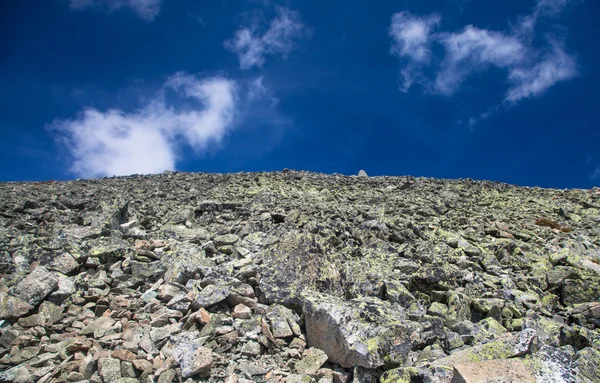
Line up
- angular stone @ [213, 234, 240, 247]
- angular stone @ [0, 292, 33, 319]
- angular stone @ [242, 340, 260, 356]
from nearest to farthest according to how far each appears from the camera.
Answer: angular stone @ [242, 340, 260, 356], angular stone @ [0, 292, 33, 319], angular stone @ [213, 234, 240, 247]

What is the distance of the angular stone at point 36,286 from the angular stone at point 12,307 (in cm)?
16

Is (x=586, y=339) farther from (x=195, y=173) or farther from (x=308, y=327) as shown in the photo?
(x=195, y=173)

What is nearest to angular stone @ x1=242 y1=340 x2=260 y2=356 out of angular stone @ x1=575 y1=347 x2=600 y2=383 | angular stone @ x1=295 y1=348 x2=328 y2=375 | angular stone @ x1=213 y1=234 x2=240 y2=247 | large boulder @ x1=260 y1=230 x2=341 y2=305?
angular stone @ x1=295 y1=348 x2=328 y2=375

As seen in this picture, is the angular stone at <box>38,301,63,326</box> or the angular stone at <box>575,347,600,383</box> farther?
the angular stone at <box>38,301,63,326</box>

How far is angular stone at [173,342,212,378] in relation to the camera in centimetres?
571

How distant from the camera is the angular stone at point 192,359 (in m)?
5.71

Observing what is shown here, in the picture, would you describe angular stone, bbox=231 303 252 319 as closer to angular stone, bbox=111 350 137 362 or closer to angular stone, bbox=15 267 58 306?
angular stone, bbox=111 350 137 362

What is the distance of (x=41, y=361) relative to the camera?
20.1 feet

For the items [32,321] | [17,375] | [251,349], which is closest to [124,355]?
[17,375]

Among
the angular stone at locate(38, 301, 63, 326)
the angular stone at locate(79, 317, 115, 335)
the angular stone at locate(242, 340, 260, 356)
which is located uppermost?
the angular stone at locate(38, 301, 63, 326)

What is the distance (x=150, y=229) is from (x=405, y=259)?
28.8 feet

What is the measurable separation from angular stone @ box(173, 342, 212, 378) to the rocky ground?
0.08 ft

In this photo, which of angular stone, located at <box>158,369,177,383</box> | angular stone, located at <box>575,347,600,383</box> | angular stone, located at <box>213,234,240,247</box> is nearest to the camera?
angular stone, located at <box>575,347,600,383</box>

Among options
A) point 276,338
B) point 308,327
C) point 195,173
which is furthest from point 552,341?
point 195,173
